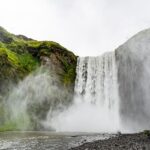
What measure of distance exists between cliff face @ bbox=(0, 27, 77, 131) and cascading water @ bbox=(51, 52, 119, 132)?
307 centimetres

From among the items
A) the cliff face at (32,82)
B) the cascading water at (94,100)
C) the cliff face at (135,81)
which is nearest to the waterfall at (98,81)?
the cascading water at (94,100)

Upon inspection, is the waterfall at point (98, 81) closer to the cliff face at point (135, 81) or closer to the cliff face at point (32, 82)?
the cliff face at point (135, 81)

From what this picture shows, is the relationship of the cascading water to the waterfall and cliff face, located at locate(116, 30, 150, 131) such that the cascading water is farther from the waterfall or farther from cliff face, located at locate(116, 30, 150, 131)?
cliff face, located at locate(116, 30, 150, 131)

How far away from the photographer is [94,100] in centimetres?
9931

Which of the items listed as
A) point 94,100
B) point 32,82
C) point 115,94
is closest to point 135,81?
point 115,94

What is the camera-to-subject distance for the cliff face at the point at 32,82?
294 feet

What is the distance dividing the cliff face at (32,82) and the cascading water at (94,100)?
3.07 meters

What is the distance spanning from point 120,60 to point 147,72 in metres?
13.0

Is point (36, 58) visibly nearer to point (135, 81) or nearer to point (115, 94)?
point (115, 94)

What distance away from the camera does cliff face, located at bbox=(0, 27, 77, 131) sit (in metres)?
89.6

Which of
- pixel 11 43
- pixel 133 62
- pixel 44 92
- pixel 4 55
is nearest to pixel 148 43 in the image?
pixel 133 62

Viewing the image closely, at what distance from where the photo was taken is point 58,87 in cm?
10062

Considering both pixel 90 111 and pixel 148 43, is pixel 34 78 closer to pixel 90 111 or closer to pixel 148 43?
pixel 90 111

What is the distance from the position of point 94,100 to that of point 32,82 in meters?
18.4
